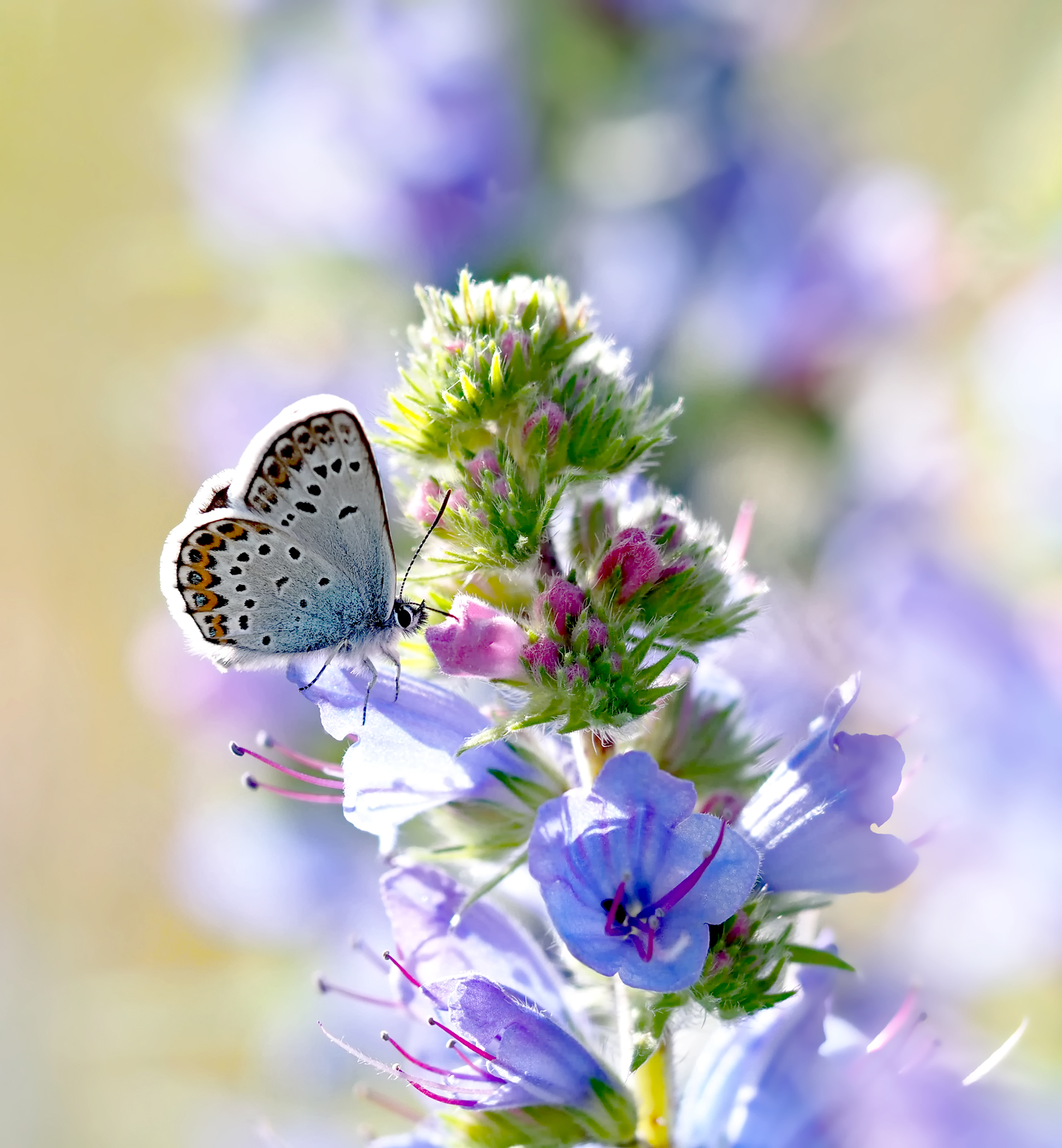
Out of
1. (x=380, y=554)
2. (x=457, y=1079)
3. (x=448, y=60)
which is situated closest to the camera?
(x=457, y=1079)

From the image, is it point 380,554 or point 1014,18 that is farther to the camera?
point 1014,18

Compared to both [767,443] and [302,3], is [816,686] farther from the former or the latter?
[302,3]

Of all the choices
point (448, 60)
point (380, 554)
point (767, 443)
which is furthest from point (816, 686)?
point (448, 60)

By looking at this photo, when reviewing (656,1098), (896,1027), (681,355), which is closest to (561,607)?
(656,1098)

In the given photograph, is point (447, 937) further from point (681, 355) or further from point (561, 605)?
point (681, 355)

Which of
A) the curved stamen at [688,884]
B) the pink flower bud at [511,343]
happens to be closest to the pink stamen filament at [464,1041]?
the curved stamen at [688,884]

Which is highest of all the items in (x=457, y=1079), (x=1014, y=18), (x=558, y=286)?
(x=1014, y=18)
